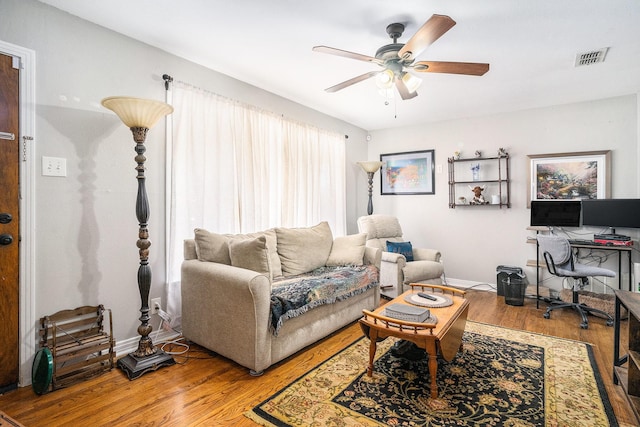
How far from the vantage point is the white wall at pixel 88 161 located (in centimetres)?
211

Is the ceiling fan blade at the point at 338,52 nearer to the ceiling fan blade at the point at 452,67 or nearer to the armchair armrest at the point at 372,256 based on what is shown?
the ceiling fan blade at the point at 452,67

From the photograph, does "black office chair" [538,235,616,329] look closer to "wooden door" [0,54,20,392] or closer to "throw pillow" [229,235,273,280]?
"throw pillow" [229,235,273,280]

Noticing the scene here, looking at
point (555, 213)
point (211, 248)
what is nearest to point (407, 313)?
point (211, 248)

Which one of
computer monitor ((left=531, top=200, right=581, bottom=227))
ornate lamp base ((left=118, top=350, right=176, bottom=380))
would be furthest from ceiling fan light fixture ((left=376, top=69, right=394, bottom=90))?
computer monitor ((left=531, top=200, right=581, bottom=227))

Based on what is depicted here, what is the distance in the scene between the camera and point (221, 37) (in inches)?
101

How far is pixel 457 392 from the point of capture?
1.99 metres

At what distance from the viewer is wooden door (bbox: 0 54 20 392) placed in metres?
1.96

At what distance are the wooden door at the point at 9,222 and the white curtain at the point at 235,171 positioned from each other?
962 mm

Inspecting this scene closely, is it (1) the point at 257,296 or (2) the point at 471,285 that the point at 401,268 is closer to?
(2) the point at 471,285

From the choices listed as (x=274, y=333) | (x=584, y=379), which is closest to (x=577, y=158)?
(x=584, y=379)

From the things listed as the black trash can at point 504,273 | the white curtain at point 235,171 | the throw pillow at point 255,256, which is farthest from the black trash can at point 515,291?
the throw pillow at point 255,256

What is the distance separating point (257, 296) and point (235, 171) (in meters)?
1.55

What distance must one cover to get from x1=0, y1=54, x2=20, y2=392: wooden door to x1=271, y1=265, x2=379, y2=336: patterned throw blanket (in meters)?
1.59

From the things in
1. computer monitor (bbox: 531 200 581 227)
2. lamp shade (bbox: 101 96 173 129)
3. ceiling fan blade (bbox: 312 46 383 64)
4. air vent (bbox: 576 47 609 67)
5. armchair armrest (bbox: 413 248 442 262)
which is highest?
air vent (bbox: 576 47 609 67)
